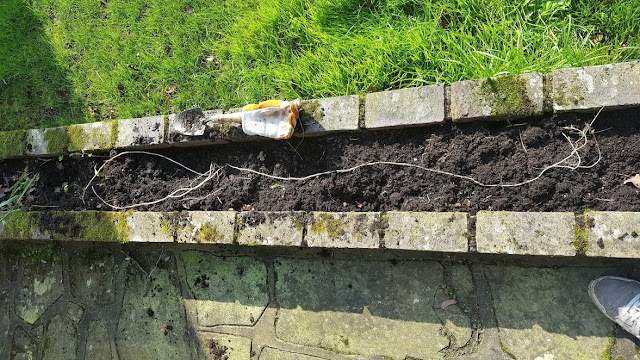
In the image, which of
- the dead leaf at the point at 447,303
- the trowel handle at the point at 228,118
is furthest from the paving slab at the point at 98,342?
the dead leaf at the point at 447,303

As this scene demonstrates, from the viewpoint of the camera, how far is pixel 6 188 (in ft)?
11.5

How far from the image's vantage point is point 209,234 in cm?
274

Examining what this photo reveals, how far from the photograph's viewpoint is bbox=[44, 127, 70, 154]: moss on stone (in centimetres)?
326

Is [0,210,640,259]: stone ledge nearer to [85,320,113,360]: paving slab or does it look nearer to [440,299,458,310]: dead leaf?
[440,299,458,310]: dead leaf

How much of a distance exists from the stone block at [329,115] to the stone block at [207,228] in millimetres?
705

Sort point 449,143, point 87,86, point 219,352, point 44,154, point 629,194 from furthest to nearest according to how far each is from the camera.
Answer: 1. point 87,86
2. point 44,154
3. point 219,352
4. point 449,143
5. point 629,194

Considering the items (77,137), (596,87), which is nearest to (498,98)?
(596,87)

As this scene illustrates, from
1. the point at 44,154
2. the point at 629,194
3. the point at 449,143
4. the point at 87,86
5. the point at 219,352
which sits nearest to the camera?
the point at 629,194

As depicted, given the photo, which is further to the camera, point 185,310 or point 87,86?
point 87,86

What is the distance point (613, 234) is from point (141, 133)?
2.85m

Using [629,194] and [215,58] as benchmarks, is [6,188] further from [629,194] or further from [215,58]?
[629,194]

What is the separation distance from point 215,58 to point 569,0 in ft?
7.90

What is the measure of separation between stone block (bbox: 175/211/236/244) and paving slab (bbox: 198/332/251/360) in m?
0.73

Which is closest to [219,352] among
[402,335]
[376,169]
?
[402,335]
